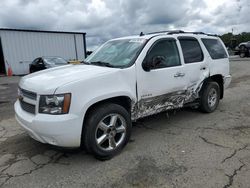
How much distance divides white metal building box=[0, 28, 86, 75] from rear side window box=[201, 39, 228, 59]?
63.9 feet

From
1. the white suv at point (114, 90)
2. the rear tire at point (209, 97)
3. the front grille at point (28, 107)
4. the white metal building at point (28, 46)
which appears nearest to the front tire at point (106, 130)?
the white suv at point (114, 90)

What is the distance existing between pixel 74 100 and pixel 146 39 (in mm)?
1928

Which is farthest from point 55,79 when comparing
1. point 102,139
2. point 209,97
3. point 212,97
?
point 212,97

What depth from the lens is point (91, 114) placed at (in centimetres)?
359

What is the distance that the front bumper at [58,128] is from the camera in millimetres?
3266

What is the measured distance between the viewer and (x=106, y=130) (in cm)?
374

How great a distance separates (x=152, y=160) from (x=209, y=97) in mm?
2867

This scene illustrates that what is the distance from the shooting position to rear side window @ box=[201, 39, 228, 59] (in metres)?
5.79

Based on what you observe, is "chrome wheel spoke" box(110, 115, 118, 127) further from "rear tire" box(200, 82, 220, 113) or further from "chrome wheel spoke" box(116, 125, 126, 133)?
"rear tire" box(200, 82, 220, 113)

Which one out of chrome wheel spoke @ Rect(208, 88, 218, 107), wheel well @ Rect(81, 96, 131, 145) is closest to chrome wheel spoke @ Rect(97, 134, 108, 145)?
wheel well @ Rect(81, 96, 131, 145)

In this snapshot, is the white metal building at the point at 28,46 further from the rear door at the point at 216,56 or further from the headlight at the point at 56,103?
the headlight at the point at 56,103

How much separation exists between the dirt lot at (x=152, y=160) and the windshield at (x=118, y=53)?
145 cm

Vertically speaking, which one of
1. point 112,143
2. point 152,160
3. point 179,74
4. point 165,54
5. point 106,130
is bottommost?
point 152,160

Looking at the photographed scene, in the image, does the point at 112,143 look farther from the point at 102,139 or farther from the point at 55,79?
the point at 55,79
